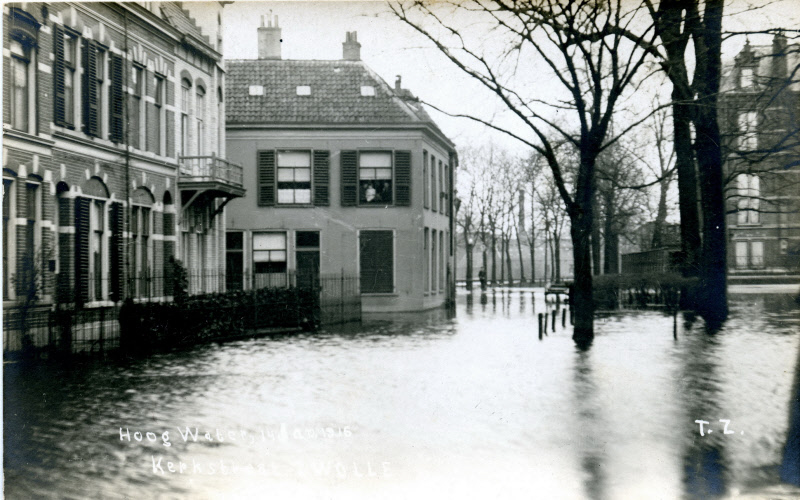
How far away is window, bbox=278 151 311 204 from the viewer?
12180 millimetres

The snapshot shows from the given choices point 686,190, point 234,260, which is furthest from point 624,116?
point 234,260

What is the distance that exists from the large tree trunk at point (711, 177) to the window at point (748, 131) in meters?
0.33

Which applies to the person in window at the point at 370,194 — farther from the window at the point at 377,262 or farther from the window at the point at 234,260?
the window at the point at 234,260

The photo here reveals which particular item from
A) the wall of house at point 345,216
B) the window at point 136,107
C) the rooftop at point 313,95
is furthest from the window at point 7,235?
the wall of house at point 345,216

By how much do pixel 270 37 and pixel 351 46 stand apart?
3.03ft

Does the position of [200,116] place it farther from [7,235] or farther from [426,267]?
[7,235]

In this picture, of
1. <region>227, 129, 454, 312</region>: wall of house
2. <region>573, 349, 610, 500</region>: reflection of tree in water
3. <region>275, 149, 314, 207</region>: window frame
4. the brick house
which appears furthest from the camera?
<region>275, 149, 314, 207</region>: window frame

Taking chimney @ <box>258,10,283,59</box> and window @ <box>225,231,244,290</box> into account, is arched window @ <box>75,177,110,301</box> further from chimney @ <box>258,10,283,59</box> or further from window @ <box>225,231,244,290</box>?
chimney @ <box>258,10,283,59</box>

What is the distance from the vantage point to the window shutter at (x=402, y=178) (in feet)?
39.5

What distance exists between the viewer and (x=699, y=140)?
29.3 ft

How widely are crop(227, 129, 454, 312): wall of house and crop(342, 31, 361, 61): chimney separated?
8.03ft

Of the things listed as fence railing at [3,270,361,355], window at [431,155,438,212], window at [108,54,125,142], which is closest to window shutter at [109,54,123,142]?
window at [108,54,125,142]

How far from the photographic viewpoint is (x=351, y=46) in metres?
7.91

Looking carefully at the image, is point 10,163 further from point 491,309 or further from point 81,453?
point 491,309
